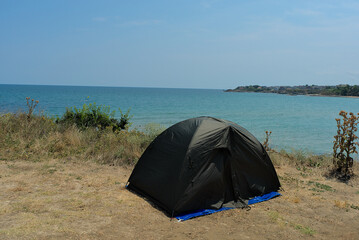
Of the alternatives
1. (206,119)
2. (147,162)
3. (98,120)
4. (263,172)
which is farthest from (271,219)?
(98,120)

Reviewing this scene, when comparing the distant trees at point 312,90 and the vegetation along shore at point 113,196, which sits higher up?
the distant trees at point 312,90

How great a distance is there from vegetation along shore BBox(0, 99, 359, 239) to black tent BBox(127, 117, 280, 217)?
1.15 feet

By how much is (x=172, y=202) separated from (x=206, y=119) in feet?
6.77

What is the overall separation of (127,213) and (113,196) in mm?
991

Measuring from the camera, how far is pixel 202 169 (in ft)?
20.4

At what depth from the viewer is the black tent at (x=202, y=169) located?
6.06 meters

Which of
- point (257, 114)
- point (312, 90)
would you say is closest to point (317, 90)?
point (312, 90)

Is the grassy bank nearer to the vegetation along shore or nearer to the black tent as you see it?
the vegetation along shore

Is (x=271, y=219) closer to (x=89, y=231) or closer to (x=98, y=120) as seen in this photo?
(x=89, y=231)

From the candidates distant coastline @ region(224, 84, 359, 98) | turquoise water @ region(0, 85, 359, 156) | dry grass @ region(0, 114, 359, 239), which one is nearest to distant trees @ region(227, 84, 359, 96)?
distant coastline @ region(224, 84, 359, 98)

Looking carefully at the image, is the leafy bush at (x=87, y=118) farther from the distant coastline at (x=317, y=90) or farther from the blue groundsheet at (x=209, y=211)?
the distant coastline at (x=317, y=90)

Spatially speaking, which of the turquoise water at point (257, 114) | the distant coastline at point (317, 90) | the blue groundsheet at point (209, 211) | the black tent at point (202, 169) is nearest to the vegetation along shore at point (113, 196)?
the blue groundsheet at point (209, 211)

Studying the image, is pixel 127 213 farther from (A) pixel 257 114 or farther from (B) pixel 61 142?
(A) pixel 257 114

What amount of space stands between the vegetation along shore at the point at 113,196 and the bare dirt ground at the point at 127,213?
0.7 inches
